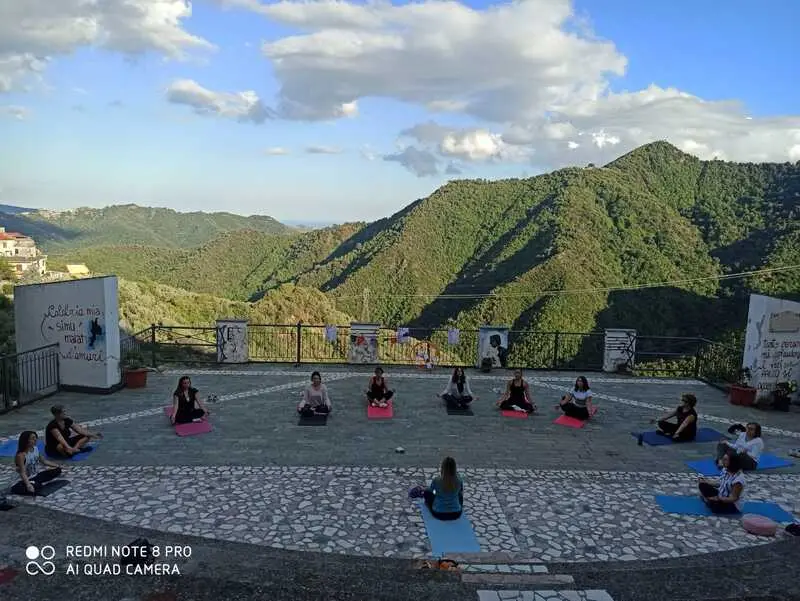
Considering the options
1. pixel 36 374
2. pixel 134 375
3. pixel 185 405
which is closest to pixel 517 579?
pixel 185 405

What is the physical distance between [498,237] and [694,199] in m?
23.2

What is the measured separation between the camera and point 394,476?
25.5 ft

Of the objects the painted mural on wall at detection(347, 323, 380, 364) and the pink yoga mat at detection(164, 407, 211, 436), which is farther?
the painted mural on wall at detection(347, 323, 380, 364)

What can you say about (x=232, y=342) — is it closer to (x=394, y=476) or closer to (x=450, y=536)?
(x=394, y=476)

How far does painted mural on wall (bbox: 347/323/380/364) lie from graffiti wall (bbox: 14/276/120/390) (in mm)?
5349

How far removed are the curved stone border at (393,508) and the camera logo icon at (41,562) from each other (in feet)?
2.69

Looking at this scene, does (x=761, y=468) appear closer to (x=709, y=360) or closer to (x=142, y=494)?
(x=709, y=360)

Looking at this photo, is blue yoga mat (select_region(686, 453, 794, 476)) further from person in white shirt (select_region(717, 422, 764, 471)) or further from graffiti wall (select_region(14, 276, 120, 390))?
graffiti wall (select_region(14, 276, 120, 390))

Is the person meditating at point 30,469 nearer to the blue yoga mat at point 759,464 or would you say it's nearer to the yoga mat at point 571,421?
the yoga mat at point 571,421

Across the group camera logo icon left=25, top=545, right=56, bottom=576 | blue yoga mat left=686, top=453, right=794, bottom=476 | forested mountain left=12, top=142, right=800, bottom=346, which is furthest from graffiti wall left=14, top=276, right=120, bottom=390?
forested mountain left=12, top=142, right=800, bottom=346

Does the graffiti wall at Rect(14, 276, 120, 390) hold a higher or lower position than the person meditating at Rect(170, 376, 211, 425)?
higher

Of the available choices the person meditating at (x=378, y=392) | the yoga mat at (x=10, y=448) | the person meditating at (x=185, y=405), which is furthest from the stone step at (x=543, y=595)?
the yoga mat at (x=10, y=448)

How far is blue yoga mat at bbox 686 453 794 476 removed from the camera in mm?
8227

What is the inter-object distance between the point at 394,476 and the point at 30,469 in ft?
14.7
